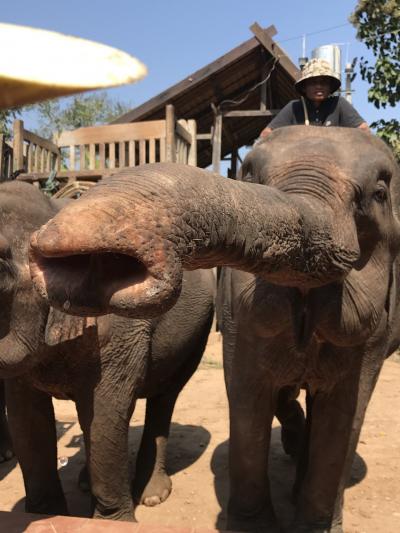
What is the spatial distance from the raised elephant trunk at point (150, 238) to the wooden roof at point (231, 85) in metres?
6.17

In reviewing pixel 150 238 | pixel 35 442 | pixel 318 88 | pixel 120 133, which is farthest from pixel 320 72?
pixel 120 133

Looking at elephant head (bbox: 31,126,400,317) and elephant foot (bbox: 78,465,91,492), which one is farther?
elephant foot (bbox: 78,465,91,492)

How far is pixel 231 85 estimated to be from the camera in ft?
25.9

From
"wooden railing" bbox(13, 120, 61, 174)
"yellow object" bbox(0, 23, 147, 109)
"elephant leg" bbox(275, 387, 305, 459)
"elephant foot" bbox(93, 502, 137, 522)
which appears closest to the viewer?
"yellow object" bbox(0, 23, 147, 109)

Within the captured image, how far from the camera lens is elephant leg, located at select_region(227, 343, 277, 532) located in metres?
2.34

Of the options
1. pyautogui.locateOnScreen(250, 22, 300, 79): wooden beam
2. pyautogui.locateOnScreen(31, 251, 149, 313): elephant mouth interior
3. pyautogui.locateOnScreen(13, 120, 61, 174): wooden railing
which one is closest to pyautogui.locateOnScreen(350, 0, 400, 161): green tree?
pyautogui.locateOnScreen(250, 22, 300, 79): wooden beam

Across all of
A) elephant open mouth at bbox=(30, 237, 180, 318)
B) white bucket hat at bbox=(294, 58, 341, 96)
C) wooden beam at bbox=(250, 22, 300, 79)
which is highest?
wooden beam at bbox=(250, 22, 300, 79)

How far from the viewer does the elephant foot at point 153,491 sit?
3.46 metres

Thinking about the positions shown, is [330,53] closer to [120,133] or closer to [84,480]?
[120,133]

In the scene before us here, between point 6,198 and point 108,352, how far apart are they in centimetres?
80

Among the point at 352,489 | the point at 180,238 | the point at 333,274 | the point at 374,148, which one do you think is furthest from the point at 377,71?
Answer: the point at 180,238

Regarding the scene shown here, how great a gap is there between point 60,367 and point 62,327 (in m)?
0.29

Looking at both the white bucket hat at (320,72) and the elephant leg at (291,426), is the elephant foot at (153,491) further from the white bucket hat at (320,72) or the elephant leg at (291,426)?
the white bucket hat at (320,72)

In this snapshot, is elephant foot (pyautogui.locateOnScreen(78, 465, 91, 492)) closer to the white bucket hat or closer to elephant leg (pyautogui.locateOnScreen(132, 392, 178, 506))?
elephant leg (pyautogui.locateOnScreen(132, 392, 178, 506))
